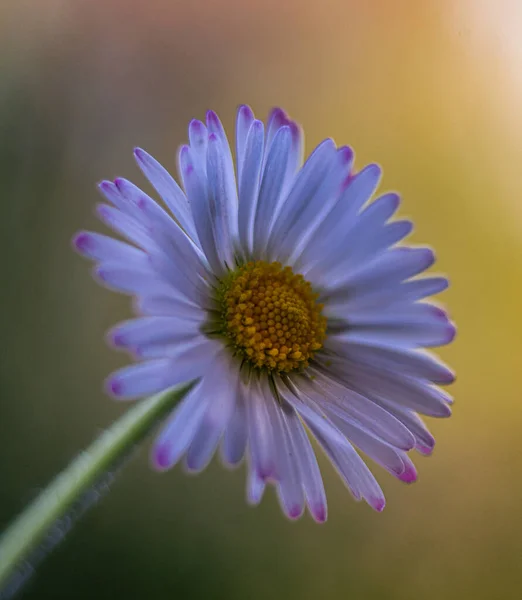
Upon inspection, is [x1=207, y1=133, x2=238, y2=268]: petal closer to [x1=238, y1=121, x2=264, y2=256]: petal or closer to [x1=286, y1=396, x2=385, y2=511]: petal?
[x1=238, y1=121, x2=264, y2=256]: petal

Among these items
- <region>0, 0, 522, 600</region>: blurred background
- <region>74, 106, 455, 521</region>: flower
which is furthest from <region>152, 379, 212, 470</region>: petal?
<region>0, 0, 522, 600</region>: blurred background

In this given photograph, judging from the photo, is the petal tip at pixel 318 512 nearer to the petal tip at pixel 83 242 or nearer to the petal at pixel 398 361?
the petal at pixel 398 361

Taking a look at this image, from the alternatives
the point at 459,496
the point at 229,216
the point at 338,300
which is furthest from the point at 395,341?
the point at 459,496

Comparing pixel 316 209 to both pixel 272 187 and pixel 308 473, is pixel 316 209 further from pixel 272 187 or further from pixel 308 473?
pixel 308 473

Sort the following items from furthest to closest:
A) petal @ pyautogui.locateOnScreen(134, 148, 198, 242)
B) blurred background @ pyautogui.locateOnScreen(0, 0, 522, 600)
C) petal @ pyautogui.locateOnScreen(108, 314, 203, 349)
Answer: blurred background @ pyautogui.locateOnScreen(0, 0, 522, 600), petal @ pyautogui.locateOnScreen(134, 148, 198, 242), petal @ pyautogui.locateOnScreen(108, 314, 203, 349)

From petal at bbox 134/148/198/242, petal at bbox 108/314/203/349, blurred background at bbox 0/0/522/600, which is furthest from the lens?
blurred background at bbox 0/0/522/600

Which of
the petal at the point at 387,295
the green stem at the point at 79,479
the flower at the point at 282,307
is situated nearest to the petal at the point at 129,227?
the flower at the point at 282,307

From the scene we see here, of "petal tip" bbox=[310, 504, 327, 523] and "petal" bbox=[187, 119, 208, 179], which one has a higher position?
"petal" bbox=[187, 119, 208, 179]

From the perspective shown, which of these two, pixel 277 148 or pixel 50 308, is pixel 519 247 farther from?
pixel 50 308
